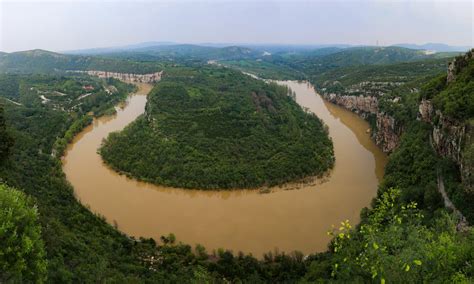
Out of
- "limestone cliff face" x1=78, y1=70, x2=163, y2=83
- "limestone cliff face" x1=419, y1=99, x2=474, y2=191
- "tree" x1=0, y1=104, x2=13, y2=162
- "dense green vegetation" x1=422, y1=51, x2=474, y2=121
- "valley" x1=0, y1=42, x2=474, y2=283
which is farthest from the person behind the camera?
"limestone cliff face" x1=78, y1=70, x2=163, y2=83

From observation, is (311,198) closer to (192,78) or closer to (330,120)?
(330,120)

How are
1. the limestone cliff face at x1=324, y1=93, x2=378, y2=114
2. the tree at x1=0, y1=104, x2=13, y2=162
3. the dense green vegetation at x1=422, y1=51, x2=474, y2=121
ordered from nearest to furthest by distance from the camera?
the dense green vegetation at x1=422, y1=51, x2=474, y2=121, the tree at x1=0, y1=104, x2=13, y2=162, the limestone cliff face at x1=324, y1=93, x2=378, y2=114

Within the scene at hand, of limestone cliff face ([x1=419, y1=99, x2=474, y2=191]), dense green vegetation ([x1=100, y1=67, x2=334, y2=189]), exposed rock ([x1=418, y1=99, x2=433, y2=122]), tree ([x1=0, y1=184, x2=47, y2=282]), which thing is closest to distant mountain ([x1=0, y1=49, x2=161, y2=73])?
dense green vegetation ([x1=100, y1=67, x2=334, y2=189])

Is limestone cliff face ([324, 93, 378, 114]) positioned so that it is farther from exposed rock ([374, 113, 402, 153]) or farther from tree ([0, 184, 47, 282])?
tree ([0, 184, 47, 282])

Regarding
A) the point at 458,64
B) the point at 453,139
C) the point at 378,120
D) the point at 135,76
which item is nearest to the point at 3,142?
the point at 453,139

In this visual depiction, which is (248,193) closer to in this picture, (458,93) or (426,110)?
(426,110)

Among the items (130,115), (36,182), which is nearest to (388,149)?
(36,182)
